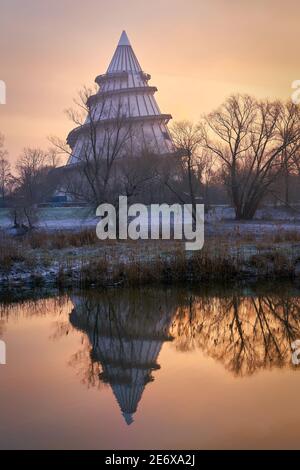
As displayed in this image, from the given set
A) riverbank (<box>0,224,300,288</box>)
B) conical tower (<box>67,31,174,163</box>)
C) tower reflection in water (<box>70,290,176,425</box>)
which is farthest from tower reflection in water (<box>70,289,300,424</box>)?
conical tower (<box>67,31,174,163</box>)

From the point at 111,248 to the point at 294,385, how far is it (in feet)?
39.3

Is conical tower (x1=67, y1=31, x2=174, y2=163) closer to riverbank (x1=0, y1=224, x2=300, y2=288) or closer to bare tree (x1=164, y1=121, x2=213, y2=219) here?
bare tree (x1=164, y1=121, x2=213, y2=219)

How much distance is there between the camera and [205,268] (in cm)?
1736

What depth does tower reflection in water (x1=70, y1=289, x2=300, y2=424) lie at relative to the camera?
9.37 m

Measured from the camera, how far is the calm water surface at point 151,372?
6746 mm

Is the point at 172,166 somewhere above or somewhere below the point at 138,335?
above

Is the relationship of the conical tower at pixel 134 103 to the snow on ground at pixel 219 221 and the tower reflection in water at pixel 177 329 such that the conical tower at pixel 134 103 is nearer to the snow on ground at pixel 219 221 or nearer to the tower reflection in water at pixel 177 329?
the snow on ground at pixel 219 221

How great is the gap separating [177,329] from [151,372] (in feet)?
9.94

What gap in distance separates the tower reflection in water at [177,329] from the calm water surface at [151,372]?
0.03 meters

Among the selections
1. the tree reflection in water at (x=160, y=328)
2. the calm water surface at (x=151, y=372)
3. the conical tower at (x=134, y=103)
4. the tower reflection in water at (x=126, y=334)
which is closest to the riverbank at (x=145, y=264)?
the tree reflection in water at (x=160, y=328)

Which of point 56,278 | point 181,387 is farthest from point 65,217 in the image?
point 181,387

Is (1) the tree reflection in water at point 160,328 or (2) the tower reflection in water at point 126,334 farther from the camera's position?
(1) the tree reflection in water at point 160,328

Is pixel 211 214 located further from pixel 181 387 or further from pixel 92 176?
pixel 181 387

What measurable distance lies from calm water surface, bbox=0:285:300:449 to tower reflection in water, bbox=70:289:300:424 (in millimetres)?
26
